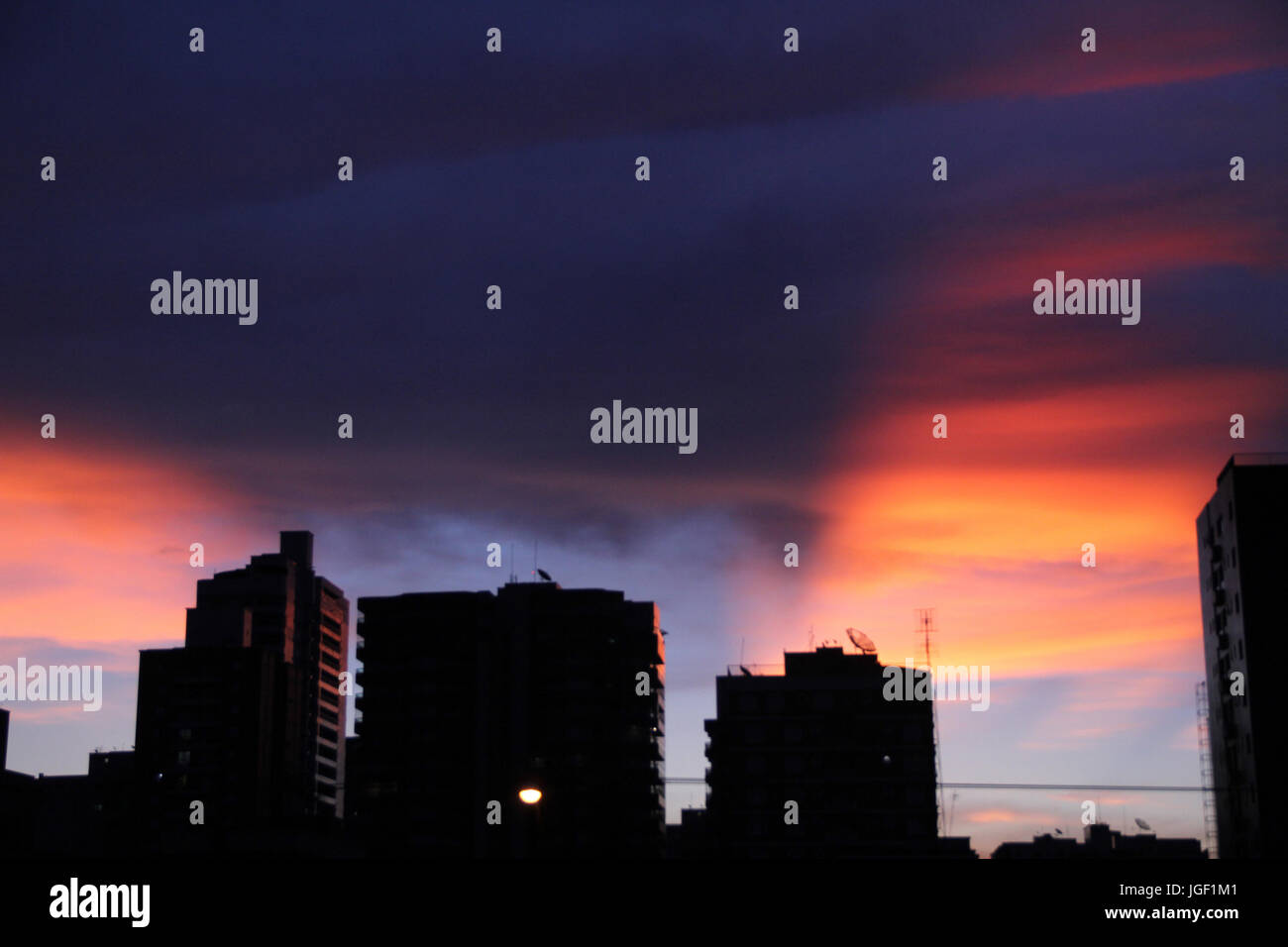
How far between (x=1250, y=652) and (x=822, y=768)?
39.7m

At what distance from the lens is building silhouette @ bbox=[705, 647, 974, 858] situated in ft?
405

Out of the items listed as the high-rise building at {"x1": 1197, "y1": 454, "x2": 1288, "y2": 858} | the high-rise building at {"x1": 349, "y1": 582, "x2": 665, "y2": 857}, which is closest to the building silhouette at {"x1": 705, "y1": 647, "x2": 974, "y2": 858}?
the high-rise building at {"x1": 349, "y1": 582, "x2": 665, "y2": 857}

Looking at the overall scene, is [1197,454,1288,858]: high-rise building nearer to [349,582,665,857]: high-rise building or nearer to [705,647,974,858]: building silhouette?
[705,647,974,858]: building silhouette

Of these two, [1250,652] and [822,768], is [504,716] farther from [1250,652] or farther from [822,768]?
[1250,652]

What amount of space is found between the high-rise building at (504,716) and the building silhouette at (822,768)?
12.2 meters

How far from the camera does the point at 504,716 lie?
144 metres

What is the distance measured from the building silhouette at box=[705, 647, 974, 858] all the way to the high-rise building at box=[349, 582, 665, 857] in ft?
40.1

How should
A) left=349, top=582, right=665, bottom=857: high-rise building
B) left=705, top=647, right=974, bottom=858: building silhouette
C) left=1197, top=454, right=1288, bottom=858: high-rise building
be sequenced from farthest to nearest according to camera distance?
left=349, top=582, right=665, bottom=857: high-rise building, left=705, top=647, right=974, bottom=858: building silhouette, left=1197, top=454, right=1288, bottom=858: high-rise building

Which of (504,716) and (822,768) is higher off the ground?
(504,716)

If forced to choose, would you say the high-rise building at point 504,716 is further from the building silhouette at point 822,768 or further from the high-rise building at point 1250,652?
the high-rise building at point 1250,652

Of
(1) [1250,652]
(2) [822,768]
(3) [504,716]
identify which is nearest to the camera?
(1) [1250,652]

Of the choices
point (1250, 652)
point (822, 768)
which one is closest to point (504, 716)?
point (822, 768)
